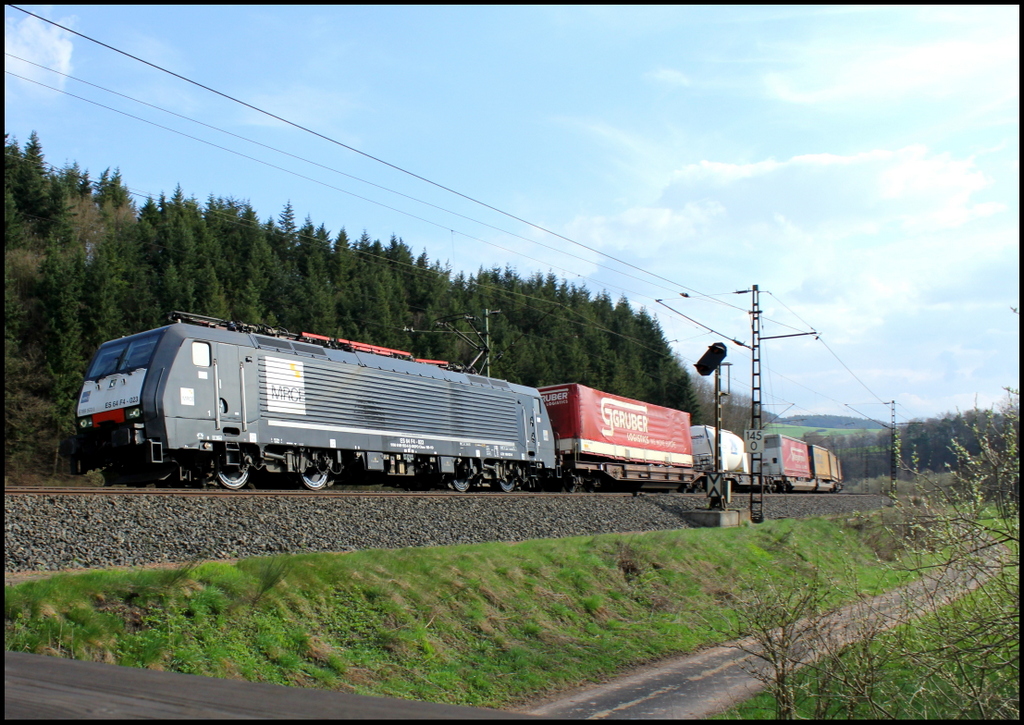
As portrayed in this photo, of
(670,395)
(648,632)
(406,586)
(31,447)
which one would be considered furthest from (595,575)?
(670,395)

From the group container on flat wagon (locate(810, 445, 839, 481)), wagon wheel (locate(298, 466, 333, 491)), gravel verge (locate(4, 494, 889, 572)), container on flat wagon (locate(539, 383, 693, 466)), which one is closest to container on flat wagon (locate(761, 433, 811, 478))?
container on flat wagon (locate(810, 445, 839, 481))

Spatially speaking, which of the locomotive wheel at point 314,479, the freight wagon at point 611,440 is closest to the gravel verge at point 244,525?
the locomotive wheel at point 314,479

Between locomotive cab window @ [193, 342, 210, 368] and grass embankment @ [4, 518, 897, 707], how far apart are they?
603cm

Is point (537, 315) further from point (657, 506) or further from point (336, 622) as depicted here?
point (336, 622)

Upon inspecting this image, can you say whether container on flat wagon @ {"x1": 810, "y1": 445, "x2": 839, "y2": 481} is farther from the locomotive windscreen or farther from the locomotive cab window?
the locomotive windscreen

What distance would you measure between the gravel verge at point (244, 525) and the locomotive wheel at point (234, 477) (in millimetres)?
3198

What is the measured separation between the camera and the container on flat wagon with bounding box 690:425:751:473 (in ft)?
121

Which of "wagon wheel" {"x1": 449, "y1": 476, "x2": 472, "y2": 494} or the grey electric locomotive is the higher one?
the grey electric locomotive

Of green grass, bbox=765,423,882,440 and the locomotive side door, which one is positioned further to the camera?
green grass, bbox=765,423,882,440

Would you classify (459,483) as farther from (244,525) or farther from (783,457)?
(783,457)

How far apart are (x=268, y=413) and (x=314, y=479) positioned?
7.31ft

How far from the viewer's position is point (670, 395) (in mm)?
78188

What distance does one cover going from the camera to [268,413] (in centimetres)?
1605

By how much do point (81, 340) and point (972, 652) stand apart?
135ft
